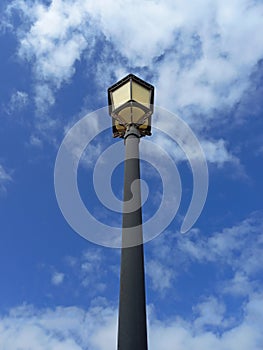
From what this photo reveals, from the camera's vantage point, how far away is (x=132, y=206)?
247 inches

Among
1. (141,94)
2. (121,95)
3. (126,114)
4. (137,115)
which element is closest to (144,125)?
(137,115)

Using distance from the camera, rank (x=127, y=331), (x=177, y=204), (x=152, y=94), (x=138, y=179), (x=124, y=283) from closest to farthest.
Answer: (x=127, y=331) < (x=124, y=283) < (x=138, y=179) < (x=177, y=204) < (x=152, y=94)

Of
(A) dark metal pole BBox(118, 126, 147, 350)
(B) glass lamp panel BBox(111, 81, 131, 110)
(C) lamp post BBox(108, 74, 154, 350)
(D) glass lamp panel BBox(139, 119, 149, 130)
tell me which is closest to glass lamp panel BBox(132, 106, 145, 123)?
(C) lamp post BBox(108, 74, 154, 350)

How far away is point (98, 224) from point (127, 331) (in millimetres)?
2221

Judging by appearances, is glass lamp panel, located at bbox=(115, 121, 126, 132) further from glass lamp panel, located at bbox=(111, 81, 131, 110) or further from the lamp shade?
glass lamp panel, located at bbox=(111, 81, 131, 110)

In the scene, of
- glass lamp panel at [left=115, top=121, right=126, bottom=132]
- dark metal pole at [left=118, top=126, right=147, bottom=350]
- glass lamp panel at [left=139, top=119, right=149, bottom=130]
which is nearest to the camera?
dark metal pole at [left=118, top=126, right=147, bottom=350]

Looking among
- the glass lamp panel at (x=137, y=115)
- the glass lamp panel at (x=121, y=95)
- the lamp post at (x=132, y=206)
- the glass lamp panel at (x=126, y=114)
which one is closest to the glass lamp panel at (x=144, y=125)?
the lamp post at (x=132, y=206)

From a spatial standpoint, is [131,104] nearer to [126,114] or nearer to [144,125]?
[126,114]

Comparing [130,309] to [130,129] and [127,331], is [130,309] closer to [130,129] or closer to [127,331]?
[127,331]

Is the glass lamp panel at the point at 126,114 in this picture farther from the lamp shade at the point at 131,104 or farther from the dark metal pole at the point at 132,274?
the dark metal pole at the point at 132,274

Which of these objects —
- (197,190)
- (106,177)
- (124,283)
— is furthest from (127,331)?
(106,177)

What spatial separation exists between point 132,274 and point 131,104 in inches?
132

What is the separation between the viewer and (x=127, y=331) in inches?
198

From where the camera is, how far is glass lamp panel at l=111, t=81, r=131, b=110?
7.87 meters
